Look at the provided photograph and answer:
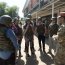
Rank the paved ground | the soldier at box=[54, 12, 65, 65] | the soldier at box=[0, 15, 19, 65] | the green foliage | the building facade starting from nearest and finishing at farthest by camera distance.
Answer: the soldier at box=[0, 15, 19, 65] → the soldier at box=[54, 12, 65, 65] → the paved ground → the building facade → the green foliage

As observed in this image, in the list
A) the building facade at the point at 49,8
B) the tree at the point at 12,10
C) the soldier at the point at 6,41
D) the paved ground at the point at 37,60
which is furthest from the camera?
the tree at the point at 12,10

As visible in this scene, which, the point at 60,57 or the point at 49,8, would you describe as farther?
the point at 49,8

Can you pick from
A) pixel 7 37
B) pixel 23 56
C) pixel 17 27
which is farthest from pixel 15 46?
pixel 23 56

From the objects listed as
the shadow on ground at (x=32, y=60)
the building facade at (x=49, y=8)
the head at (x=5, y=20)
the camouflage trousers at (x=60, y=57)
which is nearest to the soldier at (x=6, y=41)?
the head at (x=5, y=20)

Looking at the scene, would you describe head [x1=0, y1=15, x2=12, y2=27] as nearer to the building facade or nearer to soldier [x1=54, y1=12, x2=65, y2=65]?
soldier [x1=54, y1=12, x2=65, y2=65]

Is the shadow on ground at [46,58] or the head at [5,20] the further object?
the shadow on ground at [46,58]

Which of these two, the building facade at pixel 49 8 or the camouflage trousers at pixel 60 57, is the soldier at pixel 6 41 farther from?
the building facade at pixel 49 8

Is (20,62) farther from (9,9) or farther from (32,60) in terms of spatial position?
(9,9)

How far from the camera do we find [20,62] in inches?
425

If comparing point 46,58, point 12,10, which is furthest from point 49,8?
point 12,10

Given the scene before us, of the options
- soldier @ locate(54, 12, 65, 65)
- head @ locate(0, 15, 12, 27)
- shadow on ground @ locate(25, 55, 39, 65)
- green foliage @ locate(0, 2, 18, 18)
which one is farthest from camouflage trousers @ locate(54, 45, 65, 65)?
green foliage @ locate(0, 2, 18, 18)

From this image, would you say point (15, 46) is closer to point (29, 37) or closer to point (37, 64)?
point (37, 64)

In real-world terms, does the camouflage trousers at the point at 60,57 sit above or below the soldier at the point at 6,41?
below

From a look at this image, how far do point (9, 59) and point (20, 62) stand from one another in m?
4.87
